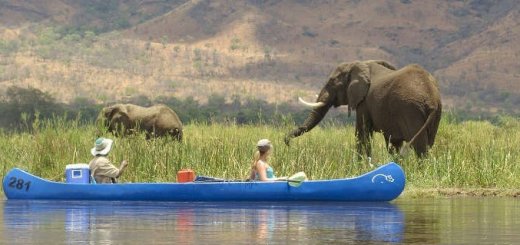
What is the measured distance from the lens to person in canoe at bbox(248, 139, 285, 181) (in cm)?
1858

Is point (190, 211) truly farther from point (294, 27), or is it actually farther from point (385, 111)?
point (294, 27)

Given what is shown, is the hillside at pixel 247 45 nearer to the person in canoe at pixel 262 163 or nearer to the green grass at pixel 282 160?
the green grass at pixel 282 160

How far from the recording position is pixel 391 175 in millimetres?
18609

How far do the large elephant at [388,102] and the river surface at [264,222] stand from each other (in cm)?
276

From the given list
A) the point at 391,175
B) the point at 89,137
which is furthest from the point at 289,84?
the point at 391,175

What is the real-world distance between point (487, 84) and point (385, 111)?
206 feet

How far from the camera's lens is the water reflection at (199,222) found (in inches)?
559

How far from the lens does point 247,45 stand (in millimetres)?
95875

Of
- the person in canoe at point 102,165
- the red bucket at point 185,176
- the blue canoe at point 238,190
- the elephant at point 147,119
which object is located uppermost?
the elephant at point 147,119

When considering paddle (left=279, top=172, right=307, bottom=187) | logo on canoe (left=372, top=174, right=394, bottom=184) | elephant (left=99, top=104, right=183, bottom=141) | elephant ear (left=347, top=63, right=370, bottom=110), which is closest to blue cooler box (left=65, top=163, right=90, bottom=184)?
paddle (left=279, top=172, right=307, bottom=187)

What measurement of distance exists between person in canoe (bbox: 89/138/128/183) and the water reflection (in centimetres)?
51

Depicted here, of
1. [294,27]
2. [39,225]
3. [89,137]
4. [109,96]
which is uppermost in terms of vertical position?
[294,27]

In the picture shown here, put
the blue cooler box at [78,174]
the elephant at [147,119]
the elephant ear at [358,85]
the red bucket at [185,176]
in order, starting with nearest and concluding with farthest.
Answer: the red bucket at [185,176] < the blue cooler box at [78,174] < the elephant ear at [358,85] < the elephant at [147,119]

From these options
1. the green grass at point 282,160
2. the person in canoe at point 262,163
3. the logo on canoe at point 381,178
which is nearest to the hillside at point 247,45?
the green grass at point 282,160
